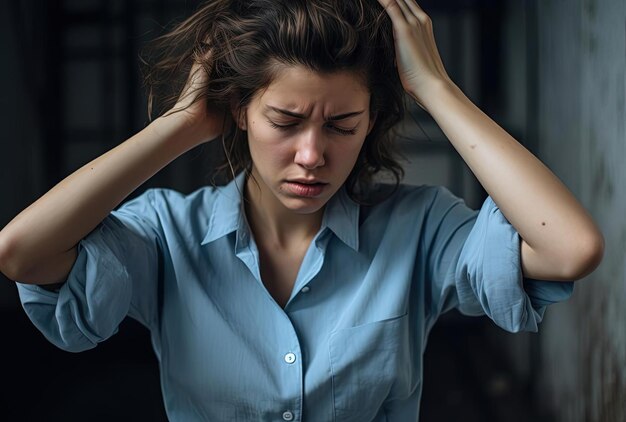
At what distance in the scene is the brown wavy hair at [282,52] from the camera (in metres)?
1.14

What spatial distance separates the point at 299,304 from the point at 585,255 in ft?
1.36

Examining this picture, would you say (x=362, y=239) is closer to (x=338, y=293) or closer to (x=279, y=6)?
(x=338, y=293)

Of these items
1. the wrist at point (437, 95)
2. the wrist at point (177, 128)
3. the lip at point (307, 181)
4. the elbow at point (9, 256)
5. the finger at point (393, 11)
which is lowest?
the elbow at point (9, 256)

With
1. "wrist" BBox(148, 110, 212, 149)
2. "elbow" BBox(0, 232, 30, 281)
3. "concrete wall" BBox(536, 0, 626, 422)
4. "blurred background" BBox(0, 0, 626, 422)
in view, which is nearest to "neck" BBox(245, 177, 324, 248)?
"wrist" BBox(148, 110, 212, 149)

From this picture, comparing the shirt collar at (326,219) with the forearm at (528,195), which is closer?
the forearm at (528,195)

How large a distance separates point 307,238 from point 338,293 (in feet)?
0.33

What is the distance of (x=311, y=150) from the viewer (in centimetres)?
111

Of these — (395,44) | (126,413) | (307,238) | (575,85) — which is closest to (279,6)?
(395,44)

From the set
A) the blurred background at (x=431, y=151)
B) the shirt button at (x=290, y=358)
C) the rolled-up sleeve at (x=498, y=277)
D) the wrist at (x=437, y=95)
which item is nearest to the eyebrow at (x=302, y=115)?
the wrist at (x=437, y=95)

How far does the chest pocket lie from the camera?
3.99 feet

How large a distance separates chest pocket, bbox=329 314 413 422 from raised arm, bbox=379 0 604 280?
9.2 inches

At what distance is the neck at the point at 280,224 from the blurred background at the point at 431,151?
A: 573 mm

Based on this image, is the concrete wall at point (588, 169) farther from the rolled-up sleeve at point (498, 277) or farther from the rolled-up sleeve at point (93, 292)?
the rolled-up sleeve at point (93, 292)

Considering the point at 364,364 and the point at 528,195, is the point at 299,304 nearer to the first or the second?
the point at 364,364
